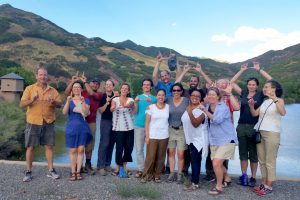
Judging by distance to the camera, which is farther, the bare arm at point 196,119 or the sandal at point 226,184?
the sandal at point 226,184

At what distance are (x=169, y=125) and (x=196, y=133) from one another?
560 mm

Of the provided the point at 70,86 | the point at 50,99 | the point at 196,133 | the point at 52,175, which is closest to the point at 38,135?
the point at 50,99

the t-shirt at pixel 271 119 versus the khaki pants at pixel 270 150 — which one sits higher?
the t-shirt at pixel 271 119

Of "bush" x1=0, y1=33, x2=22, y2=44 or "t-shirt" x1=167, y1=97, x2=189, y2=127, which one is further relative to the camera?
"bush" x1=0, y1=33, x2=22, y2=44

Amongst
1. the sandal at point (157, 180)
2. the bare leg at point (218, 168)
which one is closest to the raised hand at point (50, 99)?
the sandal at point (157, 180)

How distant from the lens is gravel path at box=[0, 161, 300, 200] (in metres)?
5.39

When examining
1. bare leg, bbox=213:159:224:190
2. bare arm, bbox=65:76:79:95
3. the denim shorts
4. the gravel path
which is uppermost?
bare arm, bbox=65:76:79:95

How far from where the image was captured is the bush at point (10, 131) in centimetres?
1491

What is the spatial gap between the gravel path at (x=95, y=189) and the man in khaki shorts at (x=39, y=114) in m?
0.31

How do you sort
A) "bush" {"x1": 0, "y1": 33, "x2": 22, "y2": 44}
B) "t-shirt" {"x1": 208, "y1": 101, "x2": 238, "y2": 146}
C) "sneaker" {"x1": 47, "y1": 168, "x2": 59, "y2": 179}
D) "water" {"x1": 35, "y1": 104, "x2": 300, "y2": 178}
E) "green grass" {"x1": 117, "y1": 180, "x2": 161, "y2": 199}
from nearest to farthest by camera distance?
"green grass" {"x1": 117, "y1": 180, "x2": 161, "y2": 199} → "t-shirt" {"x1": 208, "y1": 101, "x2": 238, "y2": 146} → "sneaker" {"x1": 47, "y1": 168, "x2": 59, "y2": 179} → "water" {"x1": 35, "y1": 104, "x2": 300, "y2": 178} → "bush" {"x1": 0, "y1": 33, "x2": 22, "y2": 44}

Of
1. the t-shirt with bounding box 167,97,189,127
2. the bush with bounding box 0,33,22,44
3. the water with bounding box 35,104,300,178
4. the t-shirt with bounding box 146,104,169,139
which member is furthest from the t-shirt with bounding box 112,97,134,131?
the bush with bounding box 0,33,22,44

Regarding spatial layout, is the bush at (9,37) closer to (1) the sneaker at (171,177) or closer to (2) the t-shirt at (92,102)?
(2) the t-shirt at (92,102)

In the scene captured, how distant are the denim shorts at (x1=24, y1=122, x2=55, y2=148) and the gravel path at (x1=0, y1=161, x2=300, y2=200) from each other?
67 centimetres

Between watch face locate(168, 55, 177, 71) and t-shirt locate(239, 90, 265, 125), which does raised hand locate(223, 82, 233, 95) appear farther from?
watch face locate(168, 55, 177, 71)
